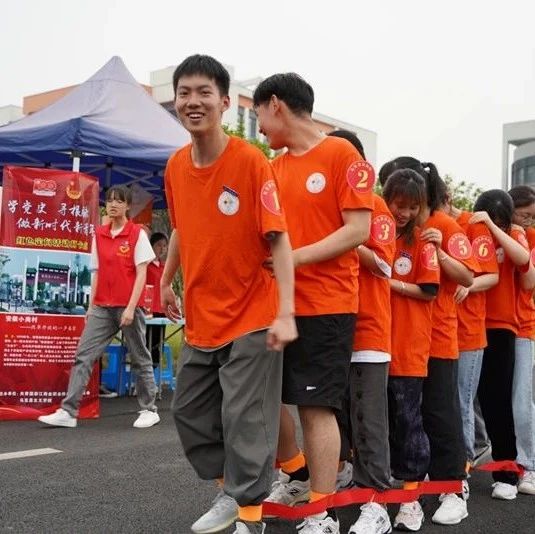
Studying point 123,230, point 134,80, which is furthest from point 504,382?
point 134,80

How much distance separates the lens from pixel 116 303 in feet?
20.6

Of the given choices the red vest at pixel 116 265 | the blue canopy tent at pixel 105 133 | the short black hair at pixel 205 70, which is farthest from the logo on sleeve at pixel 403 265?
the blue canopy tent at pixel 105 133

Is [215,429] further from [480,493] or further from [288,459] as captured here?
[480,493]

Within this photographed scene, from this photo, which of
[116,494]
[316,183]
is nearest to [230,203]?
[316,183]

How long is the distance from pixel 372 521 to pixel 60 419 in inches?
135

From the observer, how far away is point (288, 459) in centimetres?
353

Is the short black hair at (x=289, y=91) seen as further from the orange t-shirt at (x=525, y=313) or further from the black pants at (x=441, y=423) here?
the orange t-shirt at (x=525, y=313)

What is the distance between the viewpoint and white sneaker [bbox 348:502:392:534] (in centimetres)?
318

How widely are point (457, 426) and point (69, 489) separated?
75.4 inches

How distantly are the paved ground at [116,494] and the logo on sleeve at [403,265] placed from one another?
3.68 feet

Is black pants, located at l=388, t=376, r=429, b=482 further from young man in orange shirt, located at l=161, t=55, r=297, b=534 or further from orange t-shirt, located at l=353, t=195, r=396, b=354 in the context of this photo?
young man in orange shirt, located at l=161, t=55, r=297, b=534

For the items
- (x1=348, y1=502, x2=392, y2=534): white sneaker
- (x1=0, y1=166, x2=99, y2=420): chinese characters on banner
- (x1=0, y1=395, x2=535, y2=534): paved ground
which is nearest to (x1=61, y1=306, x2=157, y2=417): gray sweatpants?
(x1=0, y1=166, x2=99, y2=420): chinese characters on banner

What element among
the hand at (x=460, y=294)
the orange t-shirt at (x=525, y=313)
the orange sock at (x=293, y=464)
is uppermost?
the hand at (x=460, y=294)

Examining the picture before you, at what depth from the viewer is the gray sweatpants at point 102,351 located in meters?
6.16
